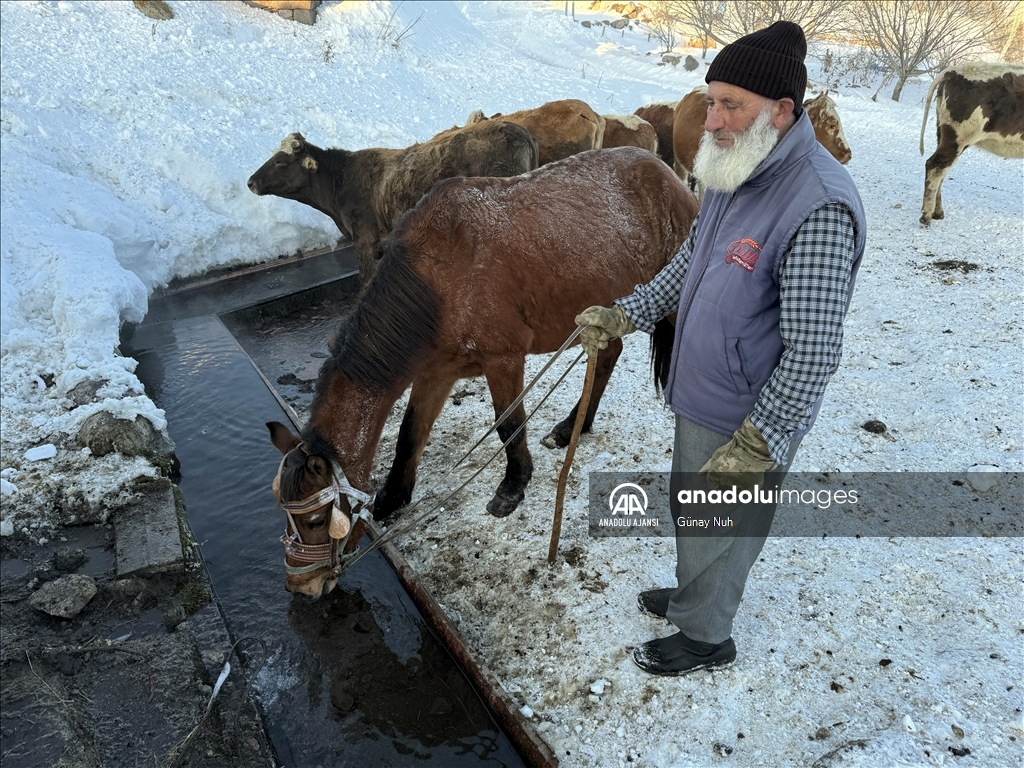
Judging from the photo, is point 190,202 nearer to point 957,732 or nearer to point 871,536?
point 871,536

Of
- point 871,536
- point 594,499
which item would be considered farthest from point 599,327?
point 871,536

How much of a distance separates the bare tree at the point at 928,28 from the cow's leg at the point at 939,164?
41.2 feet

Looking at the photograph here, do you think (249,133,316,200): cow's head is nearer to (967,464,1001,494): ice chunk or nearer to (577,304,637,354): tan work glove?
(577,304,637,354): tan work glove

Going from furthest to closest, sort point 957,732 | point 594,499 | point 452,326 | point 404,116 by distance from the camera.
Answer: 1. point 404,116
2. point 594,499
3. point 452,326
4. point 957,732

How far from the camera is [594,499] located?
4020 millimetres

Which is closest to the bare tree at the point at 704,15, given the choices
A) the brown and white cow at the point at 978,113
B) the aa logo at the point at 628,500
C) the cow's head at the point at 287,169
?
the brown and white cow at the point at 978,113

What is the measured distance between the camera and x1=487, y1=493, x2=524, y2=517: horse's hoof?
12.8ft

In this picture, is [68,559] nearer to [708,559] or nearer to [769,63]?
[708,559]

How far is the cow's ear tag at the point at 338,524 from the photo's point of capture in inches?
112

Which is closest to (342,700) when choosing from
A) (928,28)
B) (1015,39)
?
(928,28)

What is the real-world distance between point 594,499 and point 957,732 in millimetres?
2206

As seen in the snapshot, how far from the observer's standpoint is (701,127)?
10.1m

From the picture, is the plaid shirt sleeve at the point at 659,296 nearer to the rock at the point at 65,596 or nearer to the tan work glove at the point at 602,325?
the tan work glove at the point at 602,325

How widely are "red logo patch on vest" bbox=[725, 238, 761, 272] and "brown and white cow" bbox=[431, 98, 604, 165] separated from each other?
7805mm
